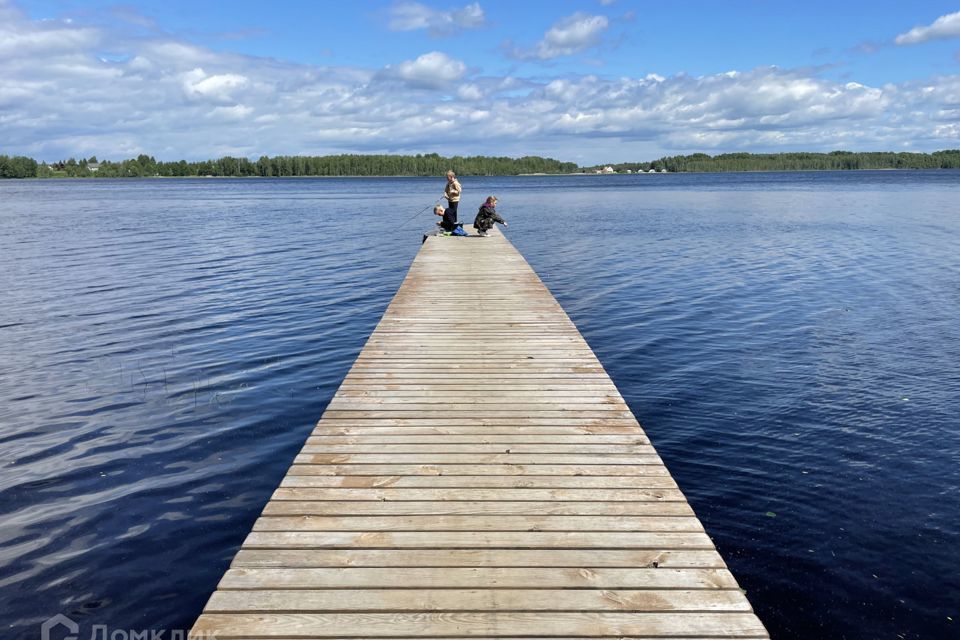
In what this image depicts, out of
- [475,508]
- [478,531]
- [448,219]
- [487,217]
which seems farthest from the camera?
[448,219]

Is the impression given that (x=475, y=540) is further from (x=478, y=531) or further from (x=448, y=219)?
(x=448, y=219)

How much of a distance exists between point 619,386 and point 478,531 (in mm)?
6845

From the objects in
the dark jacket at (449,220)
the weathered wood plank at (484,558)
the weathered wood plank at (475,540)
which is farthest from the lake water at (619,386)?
the dark jacket at (449,220)

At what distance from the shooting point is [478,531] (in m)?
4.36

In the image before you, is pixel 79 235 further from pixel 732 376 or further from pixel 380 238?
pixel 732 376

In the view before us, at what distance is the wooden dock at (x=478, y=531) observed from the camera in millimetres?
3557

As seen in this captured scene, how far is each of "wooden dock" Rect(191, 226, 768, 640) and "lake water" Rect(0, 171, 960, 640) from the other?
160 centimetres

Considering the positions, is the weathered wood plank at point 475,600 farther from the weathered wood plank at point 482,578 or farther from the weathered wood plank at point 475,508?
the weathered wood plank at point 475,508

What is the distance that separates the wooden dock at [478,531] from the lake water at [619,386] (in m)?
1.60

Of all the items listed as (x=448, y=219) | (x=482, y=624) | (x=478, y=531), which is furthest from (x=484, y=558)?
(x=448, y=219)

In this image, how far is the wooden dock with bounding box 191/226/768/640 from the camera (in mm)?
3557

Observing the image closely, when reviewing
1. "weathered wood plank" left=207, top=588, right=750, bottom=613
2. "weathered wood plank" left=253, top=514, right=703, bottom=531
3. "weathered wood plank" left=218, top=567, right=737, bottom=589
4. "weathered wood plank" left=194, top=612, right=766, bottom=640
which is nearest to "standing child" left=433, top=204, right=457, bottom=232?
"weathered wood plank" left=253, top=514, right=703, bottom=531

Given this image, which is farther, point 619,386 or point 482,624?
point 619,386

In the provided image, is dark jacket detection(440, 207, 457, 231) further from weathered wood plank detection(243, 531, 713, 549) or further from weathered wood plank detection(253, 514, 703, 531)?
weathered wood plank detection(243, 531, 713, 549)
